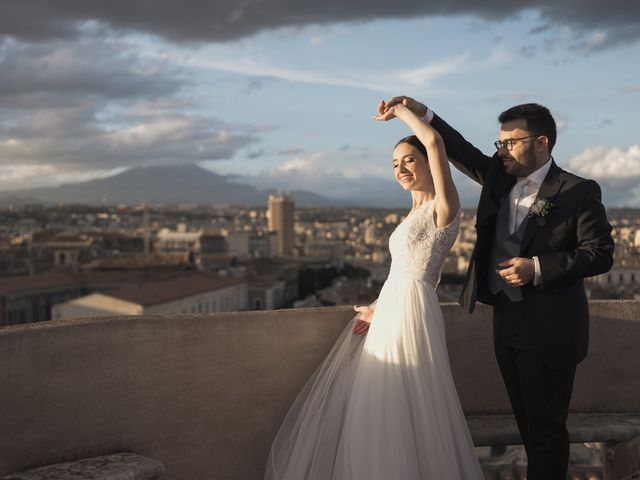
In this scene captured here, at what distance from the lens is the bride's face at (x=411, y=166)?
118 inches

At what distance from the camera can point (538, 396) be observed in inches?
108

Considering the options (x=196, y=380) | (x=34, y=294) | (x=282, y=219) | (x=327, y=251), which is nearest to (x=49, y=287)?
(x=34, y=294)

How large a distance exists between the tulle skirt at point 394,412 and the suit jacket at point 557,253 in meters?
0.22

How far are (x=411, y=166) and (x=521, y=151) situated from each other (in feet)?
1.34

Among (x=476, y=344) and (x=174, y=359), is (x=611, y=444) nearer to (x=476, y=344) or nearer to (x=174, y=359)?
(x=476, y=344)

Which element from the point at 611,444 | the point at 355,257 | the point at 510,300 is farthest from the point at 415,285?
the point at 355,257

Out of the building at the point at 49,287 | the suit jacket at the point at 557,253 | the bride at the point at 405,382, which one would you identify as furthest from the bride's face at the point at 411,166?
the building at the point at 49,287

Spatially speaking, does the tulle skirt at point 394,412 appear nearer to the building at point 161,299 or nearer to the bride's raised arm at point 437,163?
the bride's raised arm at point 437,163

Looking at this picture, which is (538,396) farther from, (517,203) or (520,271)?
(517,203)

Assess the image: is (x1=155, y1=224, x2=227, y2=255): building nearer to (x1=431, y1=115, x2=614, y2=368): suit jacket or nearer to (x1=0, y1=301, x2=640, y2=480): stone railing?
(x1=0, y1=301, x2=640, y2=480): stone railing

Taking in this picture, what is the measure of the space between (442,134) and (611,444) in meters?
1.48

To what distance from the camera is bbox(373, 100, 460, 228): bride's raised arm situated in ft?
9.14

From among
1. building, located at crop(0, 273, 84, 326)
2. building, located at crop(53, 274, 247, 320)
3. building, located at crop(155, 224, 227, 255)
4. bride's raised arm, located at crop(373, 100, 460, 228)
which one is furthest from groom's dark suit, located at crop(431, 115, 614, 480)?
building, located at crop(155, 224, 227, 255)

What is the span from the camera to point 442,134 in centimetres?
304
